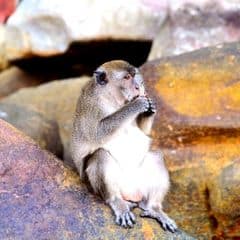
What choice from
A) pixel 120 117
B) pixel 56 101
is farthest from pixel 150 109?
pixel 56 101

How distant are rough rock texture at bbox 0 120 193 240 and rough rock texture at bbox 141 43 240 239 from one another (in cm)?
100

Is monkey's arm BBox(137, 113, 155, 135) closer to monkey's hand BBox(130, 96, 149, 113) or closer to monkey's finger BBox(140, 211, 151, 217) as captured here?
monkey's hand BBox(130, 96, 149, 113)

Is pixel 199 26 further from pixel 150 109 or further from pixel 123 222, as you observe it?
pixel 123 222

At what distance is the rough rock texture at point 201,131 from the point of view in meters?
7.33

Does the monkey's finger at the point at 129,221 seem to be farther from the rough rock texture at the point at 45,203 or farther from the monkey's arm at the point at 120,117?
the monkey's arm at the point at 120,117

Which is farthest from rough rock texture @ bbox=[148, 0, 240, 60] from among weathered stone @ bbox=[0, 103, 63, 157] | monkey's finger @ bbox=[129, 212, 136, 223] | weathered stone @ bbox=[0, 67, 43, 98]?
monkey's finger @ bbox=[129, 212, 136, 223]

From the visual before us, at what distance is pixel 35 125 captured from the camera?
870cm

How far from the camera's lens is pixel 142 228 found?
6.25 metres

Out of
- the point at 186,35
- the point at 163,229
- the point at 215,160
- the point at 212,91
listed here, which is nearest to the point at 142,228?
the point at 163,229

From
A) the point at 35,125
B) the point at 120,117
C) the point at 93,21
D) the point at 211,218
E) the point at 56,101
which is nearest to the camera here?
the point at 120,117

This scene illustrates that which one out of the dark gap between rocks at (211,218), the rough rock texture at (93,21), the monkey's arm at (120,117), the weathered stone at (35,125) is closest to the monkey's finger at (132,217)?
the monkey's arm at (120,117)

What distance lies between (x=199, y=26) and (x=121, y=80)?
3.94 metres

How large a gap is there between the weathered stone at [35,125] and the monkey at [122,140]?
1.78 m

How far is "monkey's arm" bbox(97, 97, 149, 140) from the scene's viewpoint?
6.42 metres
